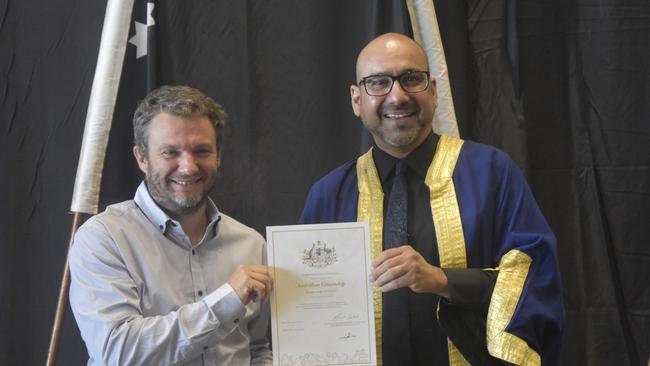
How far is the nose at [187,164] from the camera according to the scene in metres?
Result: 1.89

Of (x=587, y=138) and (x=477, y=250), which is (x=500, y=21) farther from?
(x=477, y=250)

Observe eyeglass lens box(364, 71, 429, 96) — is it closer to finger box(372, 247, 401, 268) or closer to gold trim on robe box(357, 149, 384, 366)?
gold trim on robe box(357, 149, 384, 366)

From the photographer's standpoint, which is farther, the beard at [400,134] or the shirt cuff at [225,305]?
the beard at [400,134]

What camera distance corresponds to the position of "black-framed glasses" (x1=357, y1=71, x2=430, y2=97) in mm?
2031

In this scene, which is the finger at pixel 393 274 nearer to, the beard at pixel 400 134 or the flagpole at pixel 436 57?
the beard at pixel 400 134

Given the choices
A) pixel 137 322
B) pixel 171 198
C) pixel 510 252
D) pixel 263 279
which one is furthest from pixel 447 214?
pixel 137 322

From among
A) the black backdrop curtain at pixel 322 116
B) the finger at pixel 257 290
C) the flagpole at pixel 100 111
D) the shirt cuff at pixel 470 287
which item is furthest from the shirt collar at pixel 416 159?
the flagpole at pixel 100 111

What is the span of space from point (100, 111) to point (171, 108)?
763 mm

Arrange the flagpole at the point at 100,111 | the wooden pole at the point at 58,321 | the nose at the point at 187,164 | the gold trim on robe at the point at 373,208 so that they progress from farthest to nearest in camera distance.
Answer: the flagpole at the point at 100,111, the wooden pole at the point at 58,321, the gold trim on robe at the point at 373,208, the nose at the point at 187,164

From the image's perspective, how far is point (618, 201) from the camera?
2.87 meters

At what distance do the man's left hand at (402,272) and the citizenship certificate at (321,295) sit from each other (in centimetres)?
5

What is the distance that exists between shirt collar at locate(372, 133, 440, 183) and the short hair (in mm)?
539

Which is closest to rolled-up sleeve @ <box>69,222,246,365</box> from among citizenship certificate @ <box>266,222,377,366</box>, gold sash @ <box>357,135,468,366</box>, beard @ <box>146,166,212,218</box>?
citizenship certificate @ <box>266,222,377,366</box>

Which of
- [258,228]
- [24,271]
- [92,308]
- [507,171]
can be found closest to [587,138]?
[507,171]
